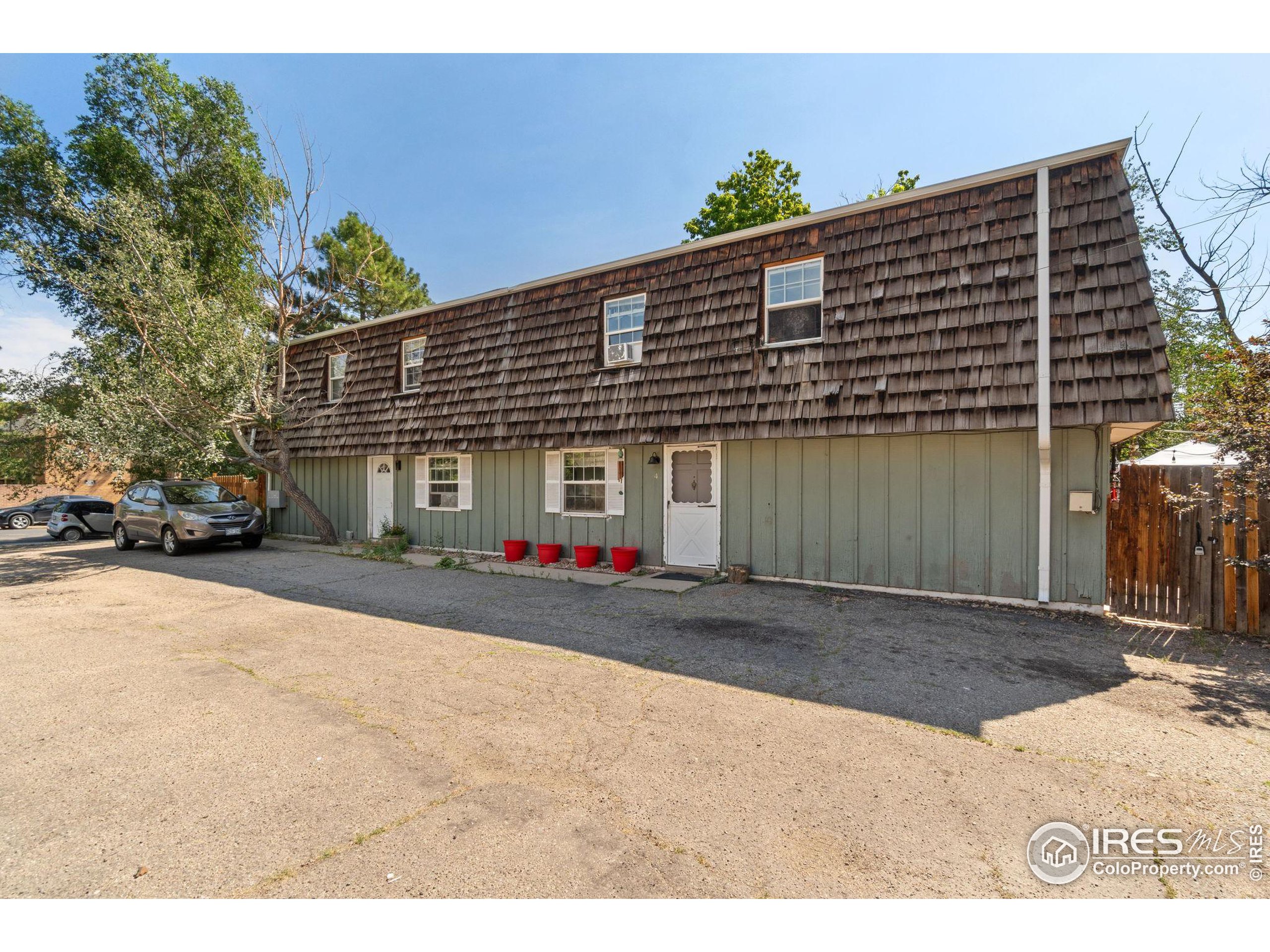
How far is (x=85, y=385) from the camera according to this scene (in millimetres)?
12109

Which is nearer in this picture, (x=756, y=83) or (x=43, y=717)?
(x=43, y=717)

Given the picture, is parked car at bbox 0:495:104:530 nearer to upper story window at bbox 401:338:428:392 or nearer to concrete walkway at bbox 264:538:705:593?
concrete walkway at bbox 264:538:705:593

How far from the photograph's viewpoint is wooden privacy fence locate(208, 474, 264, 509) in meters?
17.4

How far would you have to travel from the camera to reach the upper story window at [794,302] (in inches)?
333

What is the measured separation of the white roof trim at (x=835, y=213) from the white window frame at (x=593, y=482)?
3.22 metres

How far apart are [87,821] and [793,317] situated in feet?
28.5

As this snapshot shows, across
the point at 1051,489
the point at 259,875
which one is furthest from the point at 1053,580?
the point at 259,875

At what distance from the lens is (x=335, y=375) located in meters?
14.9

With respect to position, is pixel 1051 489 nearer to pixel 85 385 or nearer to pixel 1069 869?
pixel 1069 869

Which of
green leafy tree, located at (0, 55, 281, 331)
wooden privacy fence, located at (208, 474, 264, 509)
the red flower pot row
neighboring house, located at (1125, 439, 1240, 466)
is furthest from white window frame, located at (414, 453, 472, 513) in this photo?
neighboring house, located at (1125, 439, 1240, 466)

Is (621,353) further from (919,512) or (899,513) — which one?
(919,512)

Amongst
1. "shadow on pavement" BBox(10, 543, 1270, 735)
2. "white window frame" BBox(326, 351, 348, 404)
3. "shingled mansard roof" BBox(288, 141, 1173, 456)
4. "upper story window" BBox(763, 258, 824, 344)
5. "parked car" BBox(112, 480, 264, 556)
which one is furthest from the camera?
"white window frame" BBox(326, 351, 348, 404)

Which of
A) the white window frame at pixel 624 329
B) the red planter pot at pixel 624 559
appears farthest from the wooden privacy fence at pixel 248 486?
the red planter pot at pixel 624 559

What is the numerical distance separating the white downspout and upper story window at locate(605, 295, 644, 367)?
5564mm
